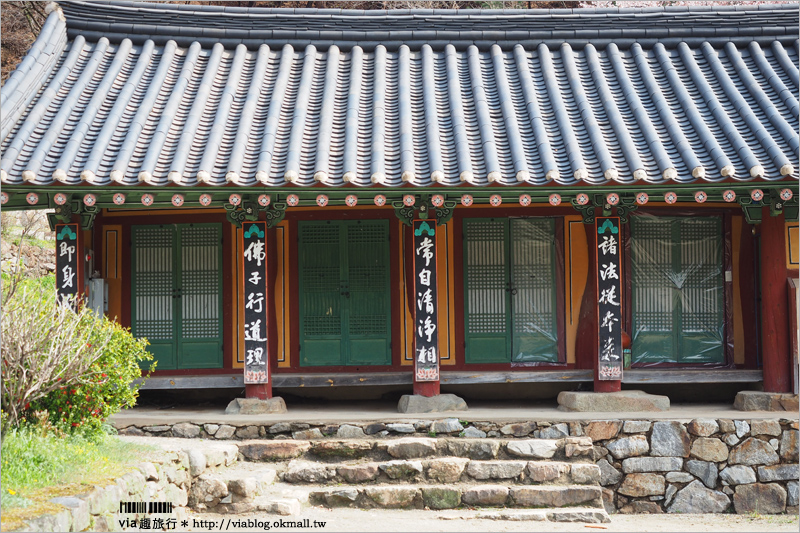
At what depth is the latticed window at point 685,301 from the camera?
10664mm

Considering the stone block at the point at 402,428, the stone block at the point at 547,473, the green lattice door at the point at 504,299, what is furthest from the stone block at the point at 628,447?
the stone block at the point at 402,428

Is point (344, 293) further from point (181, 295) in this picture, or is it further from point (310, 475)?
point (310, 475)

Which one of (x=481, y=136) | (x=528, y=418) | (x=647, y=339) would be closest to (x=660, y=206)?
(x=647, y=339)

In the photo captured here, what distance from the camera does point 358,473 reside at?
27.3ft

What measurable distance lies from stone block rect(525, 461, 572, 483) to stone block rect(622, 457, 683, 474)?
50.2 inches

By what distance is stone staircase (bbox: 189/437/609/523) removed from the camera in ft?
25.1

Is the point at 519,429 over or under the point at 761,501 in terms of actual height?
over

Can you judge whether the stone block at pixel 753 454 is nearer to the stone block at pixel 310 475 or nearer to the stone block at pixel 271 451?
the stone block at pixel 310 475

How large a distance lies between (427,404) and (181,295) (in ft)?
12.5

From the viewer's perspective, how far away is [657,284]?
10.7 m

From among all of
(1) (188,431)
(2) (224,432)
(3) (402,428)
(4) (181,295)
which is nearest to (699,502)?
(3) (402,428)

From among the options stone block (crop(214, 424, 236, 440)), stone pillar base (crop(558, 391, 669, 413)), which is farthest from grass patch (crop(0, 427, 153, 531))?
stone pillar base (crop(558, 391, 669, 413))

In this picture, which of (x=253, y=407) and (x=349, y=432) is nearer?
(x=349, y=432)

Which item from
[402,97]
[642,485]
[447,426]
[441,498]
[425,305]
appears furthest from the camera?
[402,97]
